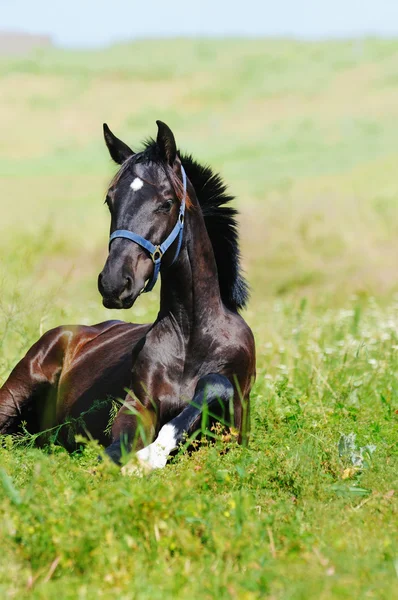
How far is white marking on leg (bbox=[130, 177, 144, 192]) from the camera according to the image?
492cm

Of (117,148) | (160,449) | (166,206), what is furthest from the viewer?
(117,148)

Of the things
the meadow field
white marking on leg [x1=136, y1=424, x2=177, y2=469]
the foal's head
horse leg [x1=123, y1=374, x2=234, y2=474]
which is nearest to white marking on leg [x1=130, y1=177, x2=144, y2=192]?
the foal's head

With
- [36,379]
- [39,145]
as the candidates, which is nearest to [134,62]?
[39,145]

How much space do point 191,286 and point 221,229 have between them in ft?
2.05

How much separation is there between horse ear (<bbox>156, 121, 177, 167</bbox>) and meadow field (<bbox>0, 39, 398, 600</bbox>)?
5.52ft

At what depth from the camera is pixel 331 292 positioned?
50.1 feet

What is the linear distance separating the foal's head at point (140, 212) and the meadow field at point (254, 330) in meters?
0.91

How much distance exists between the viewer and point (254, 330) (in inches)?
364

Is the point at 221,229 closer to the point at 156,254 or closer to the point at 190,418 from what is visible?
the point at 156,254

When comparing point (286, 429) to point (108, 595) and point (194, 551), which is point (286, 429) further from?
point (108, 595)

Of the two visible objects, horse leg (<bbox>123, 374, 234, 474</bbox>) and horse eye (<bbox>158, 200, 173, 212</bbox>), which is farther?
horse eye (<bbox>158, 200, 173, 212</bbox>)

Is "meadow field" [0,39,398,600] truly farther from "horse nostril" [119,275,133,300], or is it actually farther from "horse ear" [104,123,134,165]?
"horse ear" [104,123,134,165]

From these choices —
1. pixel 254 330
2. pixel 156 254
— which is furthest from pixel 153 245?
pixel 254 330

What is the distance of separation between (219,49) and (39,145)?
54.1 ft
